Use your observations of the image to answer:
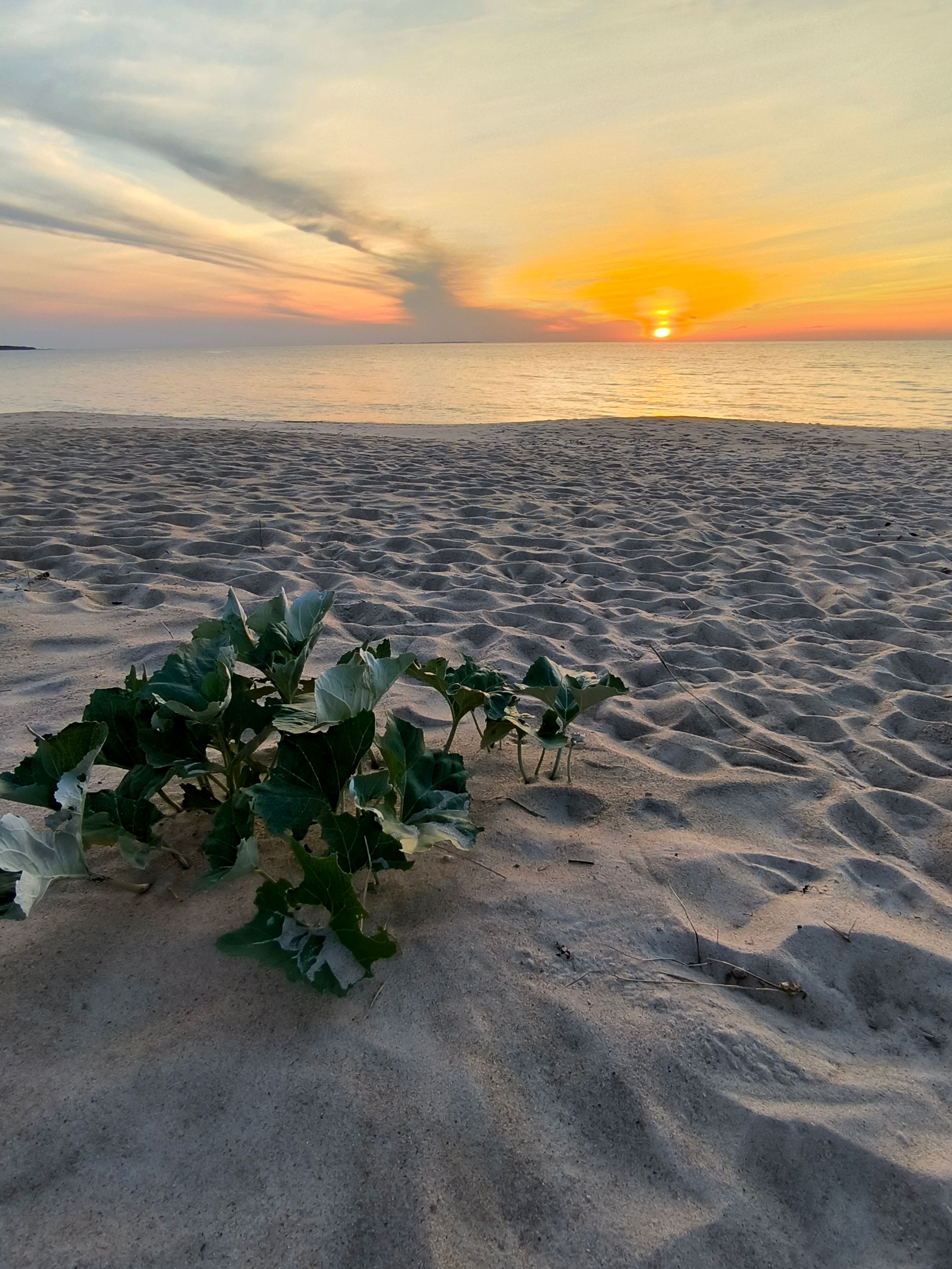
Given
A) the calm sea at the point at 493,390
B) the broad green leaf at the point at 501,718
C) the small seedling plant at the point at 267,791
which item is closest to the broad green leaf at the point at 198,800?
the small seedling plant at the point at 267,791

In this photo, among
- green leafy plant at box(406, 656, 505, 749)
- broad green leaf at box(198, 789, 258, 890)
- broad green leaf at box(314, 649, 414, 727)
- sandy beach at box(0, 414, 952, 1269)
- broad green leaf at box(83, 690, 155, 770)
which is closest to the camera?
sandy beach at box(0, 414, 952, 1269)

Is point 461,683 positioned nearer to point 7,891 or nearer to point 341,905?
point 341,905

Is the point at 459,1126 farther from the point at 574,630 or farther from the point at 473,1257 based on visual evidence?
the point at 574,630

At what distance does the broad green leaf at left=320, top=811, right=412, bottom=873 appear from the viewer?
1264 millimetres

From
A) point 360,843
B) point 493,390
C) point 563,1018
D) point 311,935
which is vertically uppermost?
point 493,390

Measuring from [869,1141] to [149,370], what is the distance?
42.6 meters

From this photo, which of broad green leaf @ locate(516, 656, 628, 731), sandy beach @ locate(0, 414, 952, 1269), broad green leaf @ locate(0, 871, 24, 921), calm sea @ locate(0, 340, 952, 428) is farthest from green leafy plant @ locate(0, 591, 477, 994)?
calm sea @ locate(0, 340, 952, 428)

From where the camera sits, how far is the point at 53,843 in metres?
1.19

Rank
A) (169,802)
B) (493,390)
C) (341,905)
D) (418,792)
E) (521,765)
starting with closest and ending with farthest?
1. (341,905)
2. (418,792)
3. (169,802)
4. (521,765)
5. (493,390)

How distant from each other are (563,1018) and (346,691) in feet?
2.19

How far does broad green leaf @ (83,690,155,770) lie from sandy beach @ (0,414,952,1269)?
23 centimetres

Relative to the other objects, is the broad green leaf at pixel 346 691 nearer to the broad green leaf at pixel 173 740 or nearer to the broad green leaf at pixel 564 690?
the broad green leaf at pixel 173 740

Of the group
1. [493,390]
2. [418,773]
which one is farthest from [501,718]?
[493,390]

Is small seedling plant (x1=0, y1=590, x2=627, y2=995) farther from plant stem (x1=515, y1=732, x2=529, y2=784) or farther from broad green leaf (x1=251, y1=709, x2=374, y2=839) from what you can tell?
plant stem (x1=515, y1=732, x2=529, y2=784)
